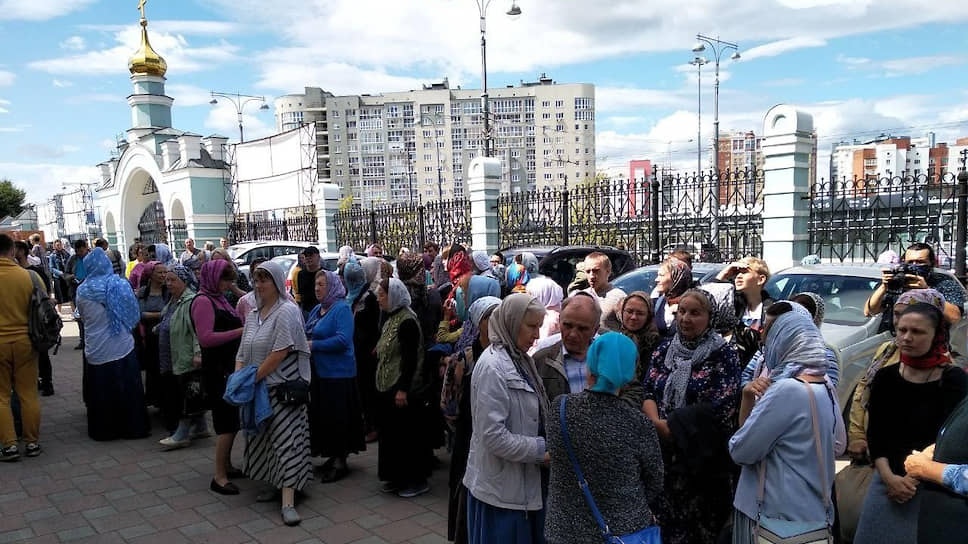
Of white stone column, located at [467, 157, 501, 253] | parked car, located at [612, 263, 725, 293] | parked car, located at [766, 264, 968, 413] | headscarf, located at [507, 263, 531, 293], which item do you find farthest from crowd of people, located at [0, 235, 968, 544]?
white stone column, located at [467, 157, 501, 253]

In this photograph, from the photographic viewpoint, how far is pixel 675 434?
2.88 metres

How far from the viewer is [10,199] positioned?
194ft

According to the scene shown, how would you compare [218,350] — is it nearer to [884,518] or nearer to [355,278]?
[355,278]

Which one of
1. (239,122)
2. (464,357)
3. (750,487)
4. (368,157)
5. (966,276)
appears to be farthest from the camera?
(368,157)

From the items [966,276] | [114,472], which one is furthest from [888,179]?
[114,472]

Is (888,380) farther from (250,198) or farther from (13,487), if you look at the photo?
(250,198)

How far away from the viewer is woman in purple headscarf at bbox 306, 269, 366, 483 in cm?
480

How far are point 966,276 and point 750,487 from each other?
836 centimetres

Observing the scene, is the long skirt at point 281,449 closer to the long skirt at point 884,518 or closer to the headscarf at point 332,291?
the headscarf at point 332,291

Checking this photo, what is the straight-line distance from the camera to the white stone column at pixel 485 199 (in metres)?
13.8

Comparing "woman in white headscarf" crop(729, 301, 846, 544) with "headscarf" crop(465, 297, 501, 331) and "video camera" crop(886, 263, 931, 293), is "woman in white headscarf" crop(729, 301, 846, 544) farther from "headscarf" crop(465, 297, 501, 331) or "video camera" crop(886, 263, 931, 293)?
"video camera" crop(886, 263, 931, 293)

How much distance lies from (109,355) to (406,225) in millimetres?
10727

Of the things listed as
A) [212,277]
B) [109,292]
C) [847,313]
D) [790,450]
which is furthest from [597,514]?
[109,292]

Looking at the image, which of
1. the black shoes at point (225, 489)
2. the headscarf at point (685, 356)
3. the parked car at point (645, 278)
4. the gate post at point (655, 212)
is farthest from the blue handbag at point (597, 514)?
the gate post at point (655, 212)
